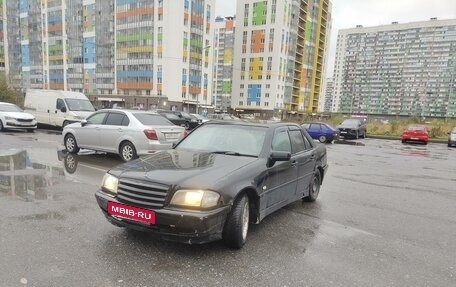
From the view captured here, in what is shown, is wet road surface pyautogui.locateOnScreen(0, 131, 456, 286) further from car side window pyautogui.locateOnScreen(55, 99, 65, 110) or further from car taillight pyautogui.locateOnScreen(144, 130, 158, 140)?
car side window pyautogui.locateOnScreen(55, 99, 65, 110)

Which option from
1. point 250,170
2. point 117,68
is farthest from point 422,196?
point 117,68

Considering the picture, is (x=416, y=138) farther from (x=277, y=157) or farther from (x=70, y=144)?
(x=277, y=157)

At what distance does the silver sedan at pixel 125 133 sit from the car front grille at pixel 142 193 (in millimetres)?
5875

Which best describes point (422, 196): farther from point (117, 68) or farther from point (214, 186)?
point (117, 68)

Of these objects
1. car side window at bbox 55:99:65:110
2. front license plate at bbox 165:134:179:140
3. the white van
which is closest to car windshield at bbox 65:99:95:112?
the white van

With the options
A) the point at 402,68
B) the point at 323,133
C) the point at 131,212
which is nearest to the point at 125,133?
the point at 131,212

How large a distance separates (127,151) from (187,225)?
6.89 m

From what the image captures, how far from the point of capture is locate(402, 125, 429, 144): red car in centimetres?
2517

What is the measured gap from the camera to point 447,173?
11727 millimetres

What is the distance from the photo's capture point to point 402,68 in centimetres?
8969

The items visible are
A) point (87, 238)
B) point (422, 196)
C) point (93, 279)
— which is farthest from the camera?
point (422, 196)

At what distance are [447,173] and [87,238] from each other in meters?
11.9

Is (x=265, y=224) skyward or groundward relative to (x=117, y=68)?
groundward

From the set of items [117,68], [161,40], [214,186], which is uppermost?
[161,40]
